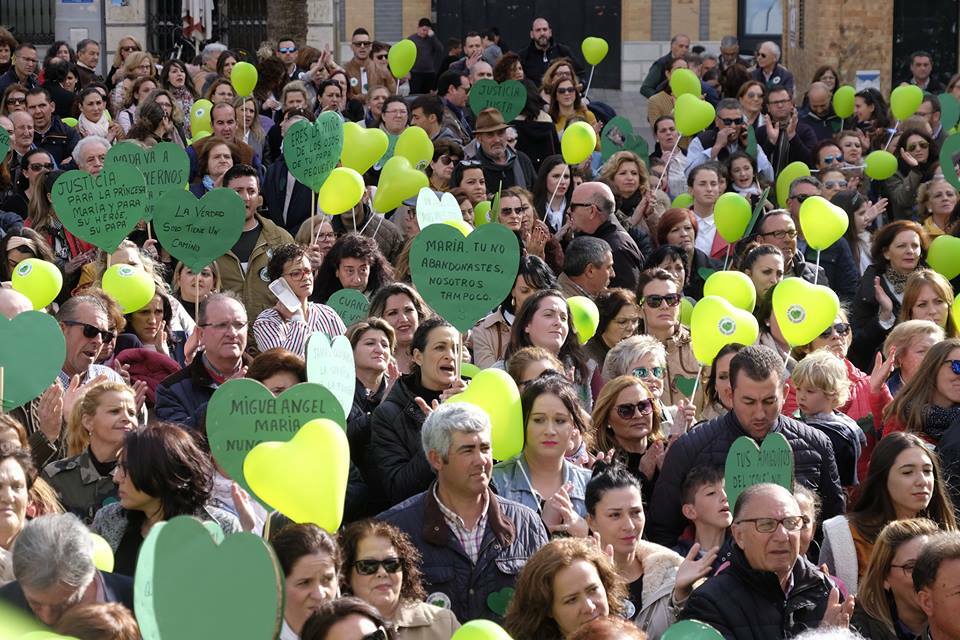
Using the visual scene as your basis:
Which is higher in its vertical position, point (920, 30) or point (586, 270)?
point (920, 30)

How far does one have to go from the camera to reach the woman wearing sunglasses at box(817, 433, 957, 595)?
6273mm

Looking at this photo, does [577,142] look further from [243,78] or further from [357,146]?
[243,78]

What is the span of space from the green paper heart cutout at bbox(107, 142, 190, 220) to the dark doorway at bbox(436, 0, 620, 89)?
1539cm

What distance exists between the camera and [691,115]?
12.4m

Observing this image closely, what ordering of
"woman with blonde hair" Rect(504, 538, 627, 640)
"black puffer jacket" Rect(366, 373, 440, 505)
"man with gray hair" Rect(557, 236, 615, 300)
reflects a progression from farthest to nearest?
1. "man with gray hair" Rect(557, 236, 615, 300)
2. "black puffer jacket" Rect(366, 373, 440, 505)
3. "woman with blonde hair" Rect(504, 538, 627, 640)

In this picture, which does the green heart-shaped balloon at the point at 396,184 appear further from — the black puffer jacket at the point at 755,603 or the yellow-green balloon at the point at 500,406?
the black puffer jacket at the point at 755,603

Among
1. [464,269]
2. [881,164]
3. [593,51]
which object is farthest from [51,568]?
[593,51]

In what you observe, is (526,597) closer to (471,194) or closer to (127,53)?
(471,194)

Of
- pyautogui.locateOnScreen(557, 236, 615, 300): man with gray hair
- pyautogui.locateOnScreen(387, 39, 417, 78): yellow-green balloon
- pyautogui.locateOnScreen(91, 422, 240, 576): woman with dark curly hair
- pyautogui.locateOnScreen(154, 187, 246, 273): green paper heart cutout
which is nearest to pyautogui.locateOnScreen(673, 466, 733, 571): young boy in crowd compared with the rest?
pyautogui.locateOnScreen(91, 422, 240, 576): woman with dark curly hair

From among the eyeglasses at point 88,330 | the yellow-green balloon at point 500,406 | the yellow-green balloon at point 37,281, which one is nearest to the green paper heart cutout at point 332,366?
the yellow-green balloon at point 500,406

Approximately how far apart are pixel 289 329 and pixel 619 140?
4.89 meters

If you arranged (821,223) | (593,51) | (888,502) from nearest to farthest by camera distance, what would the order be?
(888,502) < (821,223) < (593,51)

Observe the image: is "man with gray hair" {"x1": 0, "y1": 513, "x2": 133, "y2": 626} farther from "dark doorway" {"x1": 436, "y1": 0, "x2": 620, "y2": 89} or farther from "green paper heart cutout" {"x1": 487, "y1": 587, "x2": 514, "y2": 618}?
"dark doorway" {"x1": 436, "y1": 0, "x2": 620, "y2": 89}

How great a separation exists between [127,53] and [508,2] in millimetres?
9311
